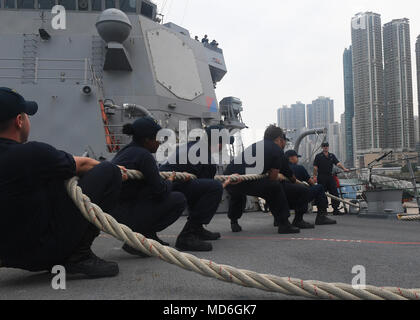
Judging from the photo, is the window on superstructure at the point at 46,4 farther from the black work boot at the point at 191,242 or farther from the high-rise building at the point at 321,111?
the high-rise building at the point at 321,111

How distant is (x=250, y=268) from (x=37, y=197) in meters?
1.26

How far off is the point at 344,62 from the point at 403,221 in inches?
878

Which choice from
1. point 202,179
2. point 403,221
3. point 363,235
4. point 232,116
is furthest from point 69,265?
point 232,116

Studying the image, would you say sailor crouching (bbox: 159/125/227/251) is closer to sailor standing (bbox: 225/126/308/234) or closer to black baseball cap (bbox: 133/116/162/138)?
black baseball cap (bbox: 133/116/162/138)

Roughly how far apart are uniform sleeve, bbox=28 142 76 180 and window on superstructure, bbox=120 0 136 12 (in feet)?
27.0

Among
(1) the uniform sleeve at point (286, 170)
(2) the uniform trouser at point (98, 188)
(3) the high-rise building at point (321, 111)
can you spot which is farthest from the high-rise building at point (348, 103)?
(2) the uniform trouser at point (98, 188)

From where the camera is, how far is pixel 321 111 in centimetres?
3441

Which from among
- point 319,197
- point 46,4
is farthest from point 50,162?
point 46,4

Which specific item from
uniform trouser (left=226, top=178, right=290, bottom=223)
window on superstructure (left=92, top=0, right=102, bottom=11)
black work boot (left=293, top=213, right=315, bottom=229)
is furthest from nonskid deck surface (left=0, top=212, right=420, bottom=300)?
window on superstructure (left=92, top=0, right=102, bottom=11)

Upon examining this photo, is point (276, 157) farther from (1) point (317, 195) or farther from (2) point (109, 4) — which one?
(2) point (109, 4)

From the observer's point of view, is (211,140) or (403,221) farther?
(403,221)

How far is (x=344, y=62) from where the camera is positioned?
24406 millimetres

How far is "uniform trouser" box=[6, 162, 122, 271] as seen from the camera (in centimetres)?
164
